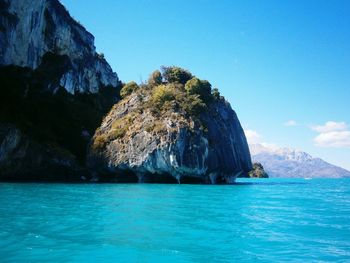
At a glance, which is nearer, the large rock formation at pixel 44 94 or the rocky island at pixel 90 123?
the large rock formation at pixel 44 94

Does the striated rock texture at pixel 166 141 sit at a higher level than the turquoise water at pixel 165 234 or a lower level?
higher

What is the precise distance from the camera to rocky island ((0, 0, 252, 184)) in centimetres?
6181

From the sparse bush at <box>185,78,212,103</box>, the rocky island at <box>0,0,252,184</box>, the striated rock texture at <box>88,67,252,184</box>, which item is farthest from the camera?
the sparse bush at <box>185,78,212,103</box>

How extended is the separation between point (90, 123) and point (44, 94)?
1208cm

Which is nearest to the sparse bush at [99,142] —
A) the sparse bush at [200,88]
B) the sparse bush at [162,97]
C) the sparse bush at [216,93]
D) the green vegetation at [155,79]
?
the sparse bush at [162,97]

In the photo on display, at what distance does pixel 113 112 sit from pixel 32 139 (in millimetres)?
19889

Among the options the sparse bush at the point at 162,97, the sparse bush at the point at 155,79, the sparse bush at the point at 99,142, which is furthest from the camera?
the sparse bush at the point at 155,79

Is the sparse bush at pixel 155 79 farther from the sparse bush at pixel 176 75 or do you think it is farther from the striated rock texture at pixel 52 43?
the striated rock texture at pixel 52 43

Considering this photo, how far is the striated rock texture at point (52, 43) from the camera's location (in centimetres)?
6241

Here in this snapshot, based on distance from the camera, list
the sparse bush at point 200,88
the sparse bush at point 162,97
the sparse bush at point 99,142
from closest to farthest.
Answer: the sparse bush at point 99,142
the sparse bush at point 162,97
the sparse bush at point 200,88

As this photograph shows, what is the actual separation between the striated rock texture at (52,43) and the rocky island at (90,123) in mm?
198

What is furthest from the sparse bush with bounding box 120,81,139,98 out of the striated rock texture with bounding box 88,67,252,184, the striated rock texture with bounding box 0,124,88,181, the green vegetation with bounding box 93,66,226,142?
the striated rock texture with bounding box 0,124,88,181

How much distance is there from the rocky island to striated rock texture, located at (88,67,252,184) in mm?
176

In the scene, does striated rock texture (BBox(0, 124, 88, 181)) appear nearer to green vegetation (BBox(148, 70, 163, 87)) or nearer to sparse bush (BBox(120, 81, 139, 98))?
sparse bush (BBox(120, 81, 139, 98))
